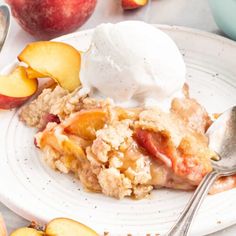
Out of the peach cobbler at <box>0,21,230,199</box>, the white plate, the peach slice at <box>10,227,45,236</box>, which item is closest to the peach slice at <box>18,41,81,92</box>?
the peach cobbler at <box>0,21,230,199</box>

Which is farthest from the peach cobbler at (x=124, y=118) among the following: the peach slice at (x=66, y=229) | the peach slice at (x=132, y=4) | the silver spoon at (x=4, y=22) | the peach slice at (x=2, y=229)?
the peach slice at (x=132, y=4)

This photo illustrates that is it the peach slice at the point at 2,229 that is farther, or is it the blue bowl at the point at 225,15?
the blue bowl at the point at 225,15

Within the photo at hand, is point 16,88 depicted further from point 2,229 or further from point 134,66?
point 2,229

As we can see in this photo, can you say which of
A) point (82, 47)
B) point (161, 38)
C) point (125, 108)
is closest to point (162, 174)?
point (125, 108)

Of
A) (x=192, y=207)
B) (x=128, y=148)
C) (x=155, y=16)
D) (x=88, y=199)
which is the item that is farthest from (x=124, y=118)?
(x=155, y=16)

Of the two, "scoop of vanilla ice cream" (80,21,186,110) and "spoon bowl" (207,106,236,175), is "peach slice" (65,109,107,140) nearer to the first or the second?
"scoop of vanilla ice cream" (80,21,186,110)

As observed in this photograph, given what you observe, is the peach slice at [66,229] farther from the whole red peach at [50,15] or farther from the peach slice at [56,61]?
the whole red peach at [50,15]
